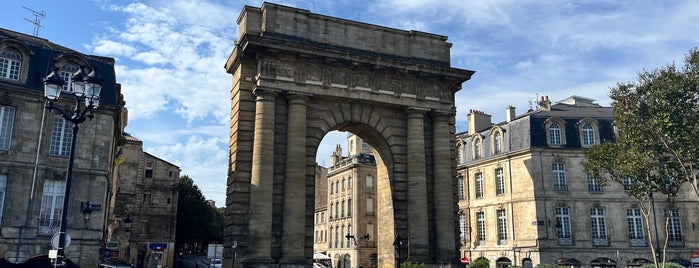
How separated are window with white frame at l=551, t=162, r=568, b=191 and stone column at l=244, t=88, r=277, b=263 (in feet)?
64.6

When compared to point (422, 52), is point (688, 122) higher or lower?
lower

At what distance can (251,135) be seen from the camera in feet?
72.8

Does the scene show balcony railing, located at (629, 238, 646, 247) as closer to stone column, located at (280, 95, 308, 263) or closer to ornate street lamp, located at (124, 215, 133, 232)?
stone column, located at (280, 95, 308, 263)

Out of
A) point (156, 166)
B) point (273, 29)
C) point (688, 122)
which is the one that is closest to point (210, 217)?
point (156, 166)

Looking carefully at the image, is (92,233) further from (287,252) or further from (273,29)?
(273,29)

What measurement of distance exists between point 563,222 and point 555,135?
208 inches

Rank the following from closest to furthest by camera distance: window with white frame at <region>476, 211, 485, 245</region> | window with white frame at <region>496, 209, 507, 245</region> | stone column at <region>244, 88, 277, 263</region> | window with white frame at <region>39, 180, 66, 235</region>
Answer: stone column at <region>244, 88, 277, 263</region> < window with white frame at <region>39, 180, 66, 235</region> < window with white frame at <region>496, 209, 507, 245</region> < window with white frame at <region>476, 211, 485, 245</region>

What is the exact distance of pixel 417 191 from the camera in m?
23.7

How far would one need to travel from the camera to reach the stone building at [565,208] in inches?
1294

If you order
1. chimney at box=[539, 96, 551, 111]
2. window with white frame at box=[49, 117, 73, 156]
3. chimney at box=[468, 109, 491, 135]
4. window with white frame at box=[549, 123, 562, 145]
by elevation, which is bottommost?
window with white frame at box=[49, 117, 73, 156]

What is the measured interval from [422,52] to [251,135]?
890 cm

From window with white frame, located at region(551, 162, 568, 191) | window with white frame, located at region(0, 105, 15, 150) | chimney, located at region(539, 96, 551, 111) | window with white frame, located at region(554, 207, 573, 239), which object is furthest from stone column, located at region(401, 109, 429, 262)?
chimney, located at region(539, 96, 551, 111)

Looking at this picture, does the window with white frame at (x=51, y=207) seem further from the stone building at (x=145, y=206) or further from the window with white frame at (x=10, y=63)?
the stone building at (x=145, y=206)

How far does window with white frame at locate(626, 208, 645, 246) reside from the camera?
3328cm
